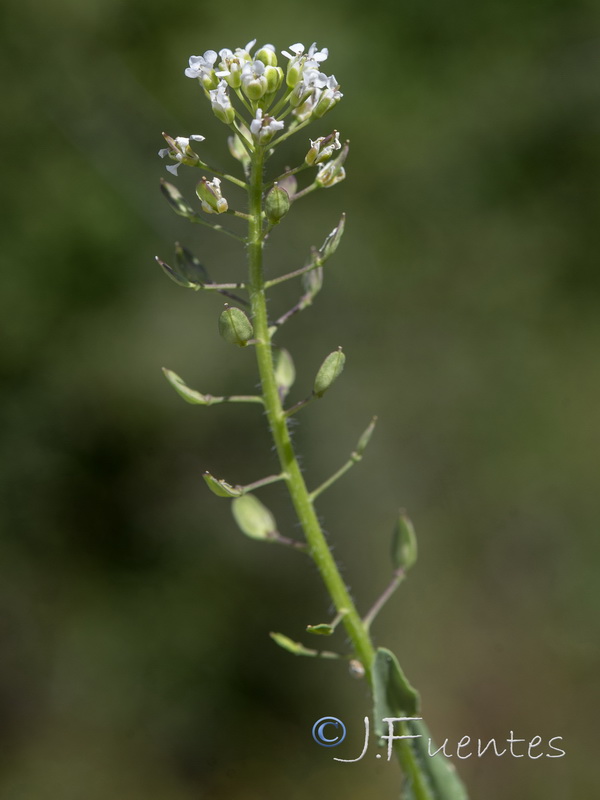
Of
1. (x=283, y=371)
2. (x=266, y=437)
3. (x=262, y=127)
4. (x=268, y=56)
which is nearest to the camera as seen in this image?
(x=262, y=127)

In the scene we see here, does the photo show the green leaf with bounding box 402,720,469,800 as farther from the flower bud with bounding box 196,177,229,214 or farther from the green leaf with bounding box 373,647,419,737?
the flower bud with bounding box 196,177,229,214

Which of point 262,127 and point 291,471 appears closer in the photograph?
point 262,127

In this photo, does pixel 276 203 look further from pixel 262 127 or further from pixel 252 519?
pixel 252 519

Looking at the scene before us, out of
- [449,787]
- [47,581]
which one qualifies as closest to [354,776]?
[47,581]

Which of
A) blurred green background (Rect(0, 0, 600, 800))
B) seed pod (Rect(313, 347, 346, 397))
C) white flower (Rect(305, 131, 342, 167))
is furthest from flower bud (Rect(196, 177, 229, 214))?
blurred green background (Rect(0, 0, 600, 800))

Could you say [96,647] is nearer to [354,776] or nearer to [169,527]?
[169,527]

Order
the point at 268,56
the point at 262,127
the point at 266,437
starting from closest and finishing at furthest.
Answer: the point at 262,127 < the point at 268,56 < the point at 266,437

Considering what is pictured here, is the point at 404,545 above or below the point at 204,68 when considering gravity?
below

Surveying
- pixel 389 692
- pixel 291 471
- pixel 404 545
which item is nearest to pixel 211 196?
pixel 291 471
